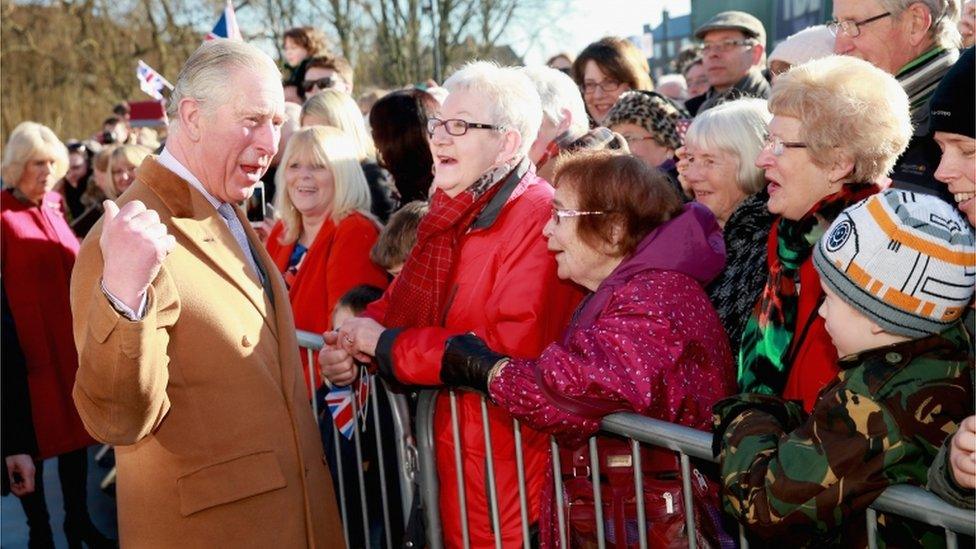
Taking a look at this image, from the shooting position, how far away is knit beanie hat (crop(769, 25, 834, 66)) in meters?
5.30

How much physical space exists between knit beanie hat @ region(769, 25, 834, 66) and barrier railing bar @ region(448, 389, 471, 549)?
296cm

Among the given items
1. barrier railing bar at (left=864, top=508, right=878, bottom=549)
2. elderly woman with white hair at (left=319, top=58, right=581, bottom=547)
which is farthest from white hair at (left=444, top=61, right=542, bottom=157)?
barrier railing bar at (left=864, top=508, right=878, bottom=549)

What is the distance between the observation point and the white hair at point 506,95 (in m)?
3.56

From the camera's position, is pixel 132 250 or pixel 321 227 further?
pixel 321 227

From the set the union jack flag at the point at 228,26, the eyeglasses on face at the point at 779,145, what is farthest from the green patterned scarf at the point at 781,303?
the union jack flag at the point at 228,26

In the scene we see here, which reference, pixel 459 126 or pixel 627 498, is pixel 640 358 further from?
pixel 459 126

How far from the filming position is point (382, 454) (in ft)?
12.5

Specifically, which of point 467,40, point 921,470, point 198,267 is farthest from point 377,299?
point 467,40

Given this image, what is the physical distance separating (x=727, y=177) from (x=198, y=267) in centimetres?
192

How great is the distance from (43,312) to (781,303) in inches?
184

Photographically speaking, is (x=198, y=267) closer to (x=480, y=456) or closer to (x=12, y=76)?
(x=480, y=456)

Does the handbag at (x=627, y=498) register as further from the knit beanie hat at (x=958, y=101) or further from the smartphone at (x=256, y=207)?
the smartphone at (x=256, y=207)

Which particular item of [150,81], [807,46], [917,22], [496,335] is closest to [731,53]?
[807,46]

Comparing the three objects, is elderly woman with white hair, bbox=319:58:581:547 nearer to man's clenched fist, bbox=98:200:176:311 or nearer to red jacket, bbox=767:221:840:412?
red jacket, bbox=767:221:840:412
